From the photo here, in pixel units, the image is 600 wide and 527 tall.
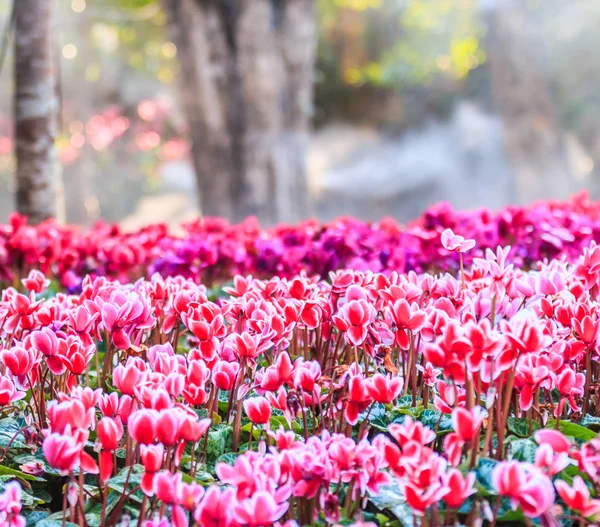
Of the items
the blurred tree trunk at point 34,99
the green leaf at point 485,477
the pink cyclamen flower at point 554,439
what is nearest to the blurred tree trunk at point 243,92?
the blurred tree trunk at point 34,99

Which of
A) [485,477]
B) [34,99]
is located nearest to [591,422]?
[485,477]

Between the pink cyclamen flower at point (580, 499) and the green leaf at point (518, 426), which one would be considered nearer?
the pink cyclamen flower at point (580, 499)

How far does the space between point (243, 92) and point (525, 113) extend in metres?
8.05

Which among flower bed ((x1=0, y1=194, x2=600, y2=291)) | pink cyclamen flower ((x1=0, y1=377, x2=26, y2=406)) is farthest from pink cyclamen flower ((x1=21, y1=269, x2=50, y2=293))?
flower bed ((x1=0, y1=194, x2=600, y2=291))

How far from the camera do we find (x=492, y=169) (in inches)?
727

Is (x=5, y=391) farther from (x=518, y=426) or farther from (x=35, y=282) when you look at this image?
(x=518, y=426)

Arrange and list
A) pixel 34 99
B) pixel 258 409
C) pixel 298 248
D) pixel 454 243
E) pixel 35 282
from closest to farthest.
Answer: pixel 258 409
pixel 454 243
pixel 35 282
pixel 298 248
pixel 34 99

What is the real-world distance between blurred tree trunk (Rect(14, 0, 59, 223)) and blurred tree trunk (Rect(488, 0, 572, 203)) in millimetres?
10899

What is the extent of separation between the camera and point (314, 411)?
5.33 feet

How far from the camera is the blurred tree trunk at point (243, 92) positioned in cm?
786

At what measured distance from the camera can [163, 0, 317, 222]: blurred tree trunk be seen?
7.86m

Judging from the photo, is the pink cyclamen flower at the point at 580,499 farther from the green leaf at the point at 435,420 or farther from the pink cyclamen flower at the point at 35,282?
the pink cyclamen flower at the point at 35,282

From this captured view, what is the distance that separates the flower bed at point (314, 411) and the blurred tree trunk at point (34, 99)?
9.72ft

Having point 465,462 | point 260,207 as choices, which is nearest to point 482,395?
point 465,462
